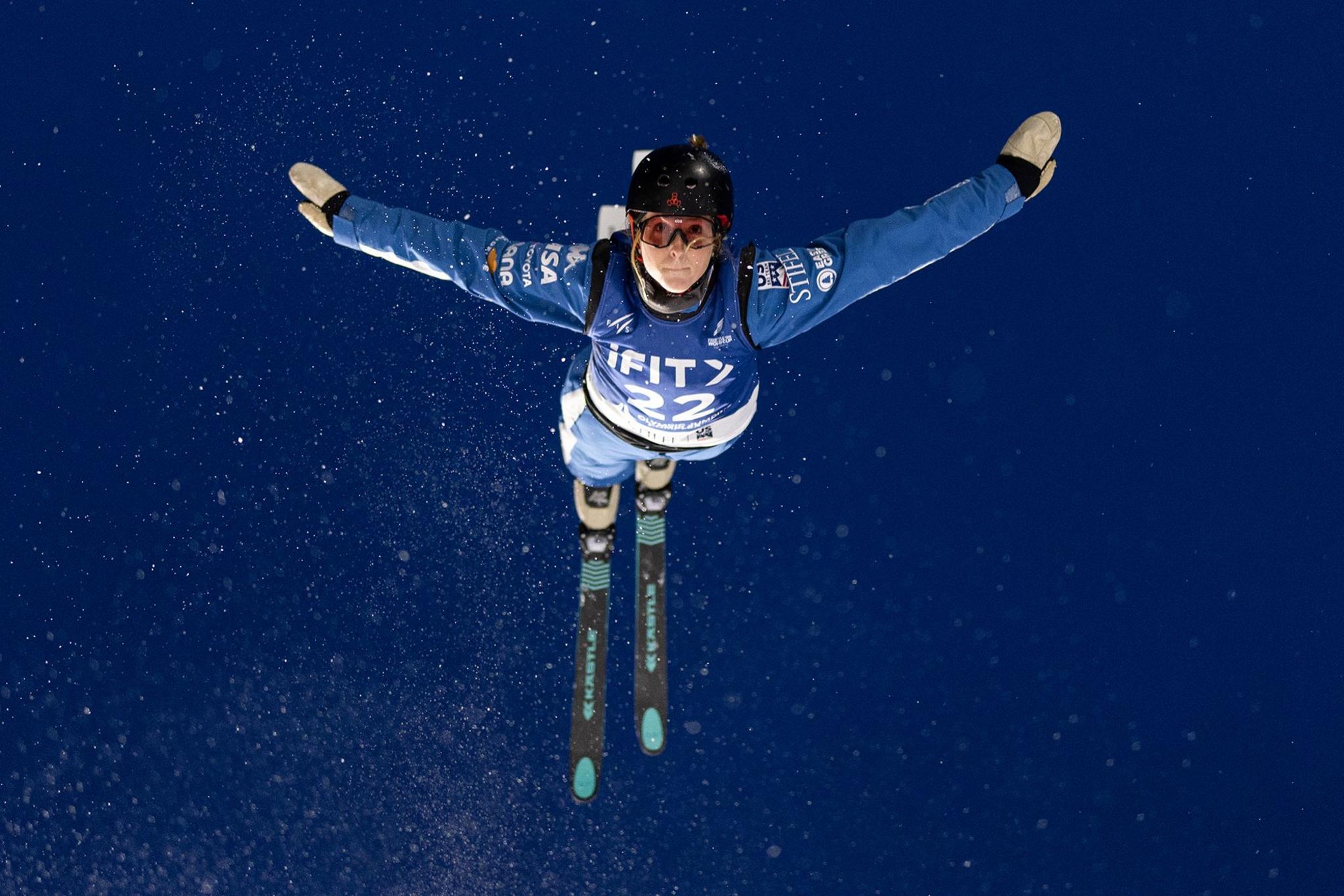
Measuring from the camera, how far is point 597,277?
2555 millimetres

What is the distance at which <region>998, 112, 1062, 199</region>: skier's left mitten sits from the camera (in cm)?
261

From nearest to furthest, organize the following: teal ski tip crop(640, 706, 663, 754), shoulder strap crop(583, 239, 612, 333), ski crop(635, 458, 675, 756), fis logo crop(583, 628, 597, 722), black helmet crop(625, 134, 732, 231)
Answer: black helmet crop(625, 134, 732, 231), shoulder strap crop(583, 239, 612, 333), ski crop(635, 458, 675, 756), fis logo crop(583, 628, 597, 722), teal ski tip crop(640, 706, 663, 754)

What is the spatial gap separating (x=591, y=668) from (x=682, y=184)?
1.80 metres

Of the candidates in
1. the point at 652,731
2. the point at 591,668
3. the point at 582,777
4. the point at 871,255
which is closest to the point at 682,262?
the point at 871,255

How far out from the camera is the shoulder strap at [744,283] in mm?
2562

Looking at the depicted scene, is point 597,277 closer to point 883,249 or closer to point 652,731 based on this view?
point 883,249

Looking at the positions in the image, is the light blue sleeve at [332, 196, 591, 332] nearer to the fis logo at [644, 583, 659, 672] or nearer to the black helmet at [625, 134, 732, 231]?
the black helmet at [625, 134, 732, 231]

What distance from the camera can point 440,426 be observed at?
394 centimetres

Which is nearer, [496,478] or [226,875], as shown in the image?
[496,478]

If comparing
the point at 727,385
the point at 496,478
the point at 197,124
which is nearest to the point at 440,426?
the point at 496,478

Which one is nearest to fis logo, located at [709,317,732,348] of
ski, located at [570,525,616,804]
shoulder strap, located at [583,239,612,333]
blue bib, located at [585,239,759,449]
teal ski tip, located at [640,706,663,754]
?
blue bib, located at [585,239,759,449]

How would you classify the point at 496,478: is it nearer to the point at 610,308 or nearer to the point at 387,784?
the point at 387,784

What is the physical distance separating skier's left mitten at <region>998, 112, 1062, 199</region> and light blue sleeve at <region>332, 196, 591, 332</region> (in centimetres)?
96

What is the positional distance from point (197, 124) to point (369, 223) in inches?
65.3
